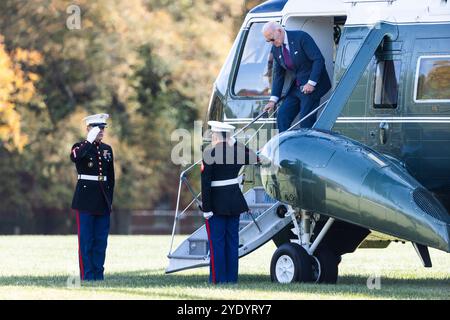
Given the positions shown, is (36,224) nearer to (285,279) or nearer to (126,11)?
(126,11)

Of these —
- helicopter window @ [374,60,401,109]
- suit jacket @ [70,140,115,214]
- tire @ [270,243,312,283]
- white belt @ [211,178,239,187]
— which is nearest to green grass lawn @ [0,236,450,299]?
tire @ [270,243,312,283]

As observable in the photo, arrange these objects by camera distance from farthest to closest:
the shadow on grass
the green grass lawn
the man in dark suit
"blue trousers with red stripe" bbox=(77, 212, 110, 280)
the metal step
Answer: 1. the man in dark suit
2. the metal step
3. "blue trousers with red stripe" bbox=(77, 212, 110, 280)
4. the shadow on grass
5. the green grass lawn

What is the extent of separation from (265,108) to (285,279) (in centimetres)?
244

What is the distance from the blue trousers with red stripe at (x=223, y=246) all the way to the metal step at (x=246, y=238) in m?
0.53

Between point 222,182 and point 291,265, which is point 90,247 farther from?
point 291,265

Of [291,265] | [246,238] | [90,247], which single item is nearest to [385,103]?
[291,265]

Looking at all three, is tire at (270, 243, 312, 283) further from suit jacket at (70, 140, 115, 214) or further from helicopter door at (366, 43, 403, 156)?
suit jacket at (70, 140, 115, 214)

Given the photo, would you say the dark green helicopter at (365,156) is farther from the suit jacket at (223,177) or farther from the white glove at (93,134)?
the white glove at (93,134)

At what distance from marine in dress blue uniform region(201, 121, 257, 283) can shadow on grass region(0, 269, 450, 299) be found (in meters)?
0.35

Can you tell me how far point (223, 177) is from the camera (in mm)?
15414

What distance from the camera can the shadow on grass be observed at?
46.0 feet

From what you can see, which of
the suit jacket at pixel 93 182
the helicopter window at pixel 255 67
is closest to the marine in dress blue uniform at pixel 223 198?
the suit jacket at pixel 93 182

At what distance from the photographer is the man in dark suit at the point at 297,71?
642 inches
